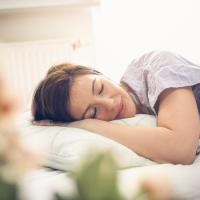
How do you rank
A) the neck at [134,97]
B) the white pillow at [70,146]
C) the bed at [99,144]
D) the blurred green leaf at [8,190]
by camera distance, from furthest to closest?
the neck at [134,97] < the white pillow at [70,146] < the bed at [99,144] < the blurred green leaf at [8,190]

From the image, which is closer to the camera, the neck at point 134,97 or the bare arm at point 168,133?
the bare arm at point 168,133

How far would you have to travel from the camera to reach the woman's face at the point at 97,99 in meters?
0.89

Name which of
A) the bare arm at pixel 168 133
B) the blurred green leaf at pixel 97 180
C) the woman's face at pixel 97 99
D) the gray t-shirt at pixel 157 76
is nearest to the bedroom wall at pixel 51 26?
the gray t-shirt at pixel 157 76

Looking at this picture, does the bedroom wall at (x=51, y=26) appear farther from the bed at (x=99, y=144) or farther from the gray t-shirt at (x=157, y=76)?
the bed at (x=99, y=144)

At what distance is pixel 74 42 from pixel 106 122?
1.00 meters

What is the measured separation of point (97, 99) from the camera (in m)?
0.89

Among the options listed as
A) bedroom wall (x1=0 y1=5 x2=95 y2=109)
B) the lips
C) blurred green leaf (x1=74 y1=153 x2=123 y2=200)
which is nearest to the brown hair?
the lips

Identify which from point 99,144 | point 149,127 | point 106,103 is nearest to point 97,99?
point 106,103

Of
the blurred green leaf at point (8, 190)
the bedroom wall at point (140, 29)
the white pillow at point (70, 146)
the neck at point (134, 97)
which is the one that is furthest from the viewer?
the bedroom wall at point (140, 29)

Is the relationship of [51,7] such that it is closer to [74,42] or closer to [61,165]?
[74,42]

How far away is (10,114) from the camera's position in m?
0.18

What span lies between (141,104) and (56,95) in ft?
0.82

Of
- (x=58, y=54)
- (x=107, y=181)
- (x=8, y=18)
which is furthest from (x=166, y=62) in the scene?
(x=8, y=18)

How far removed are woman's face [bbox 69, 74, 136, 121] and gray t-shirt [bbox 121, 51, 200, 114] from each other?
73 mm
